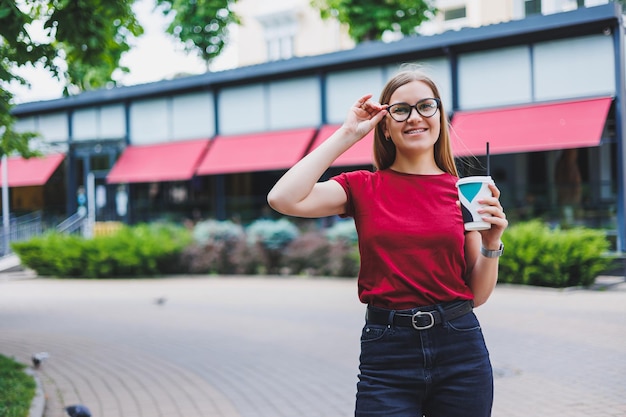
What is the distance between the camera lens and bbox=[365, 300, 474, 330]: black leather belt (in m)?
2.29

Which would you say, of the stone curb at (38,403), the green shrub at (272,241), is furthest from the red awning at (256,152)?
the stone curb at (38,403)

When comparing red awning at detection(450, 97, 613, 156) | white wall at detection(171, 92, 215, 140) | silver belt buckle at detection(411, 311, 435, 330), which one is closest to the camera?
silver belt buckle at detection(411, 311, 435, 330)

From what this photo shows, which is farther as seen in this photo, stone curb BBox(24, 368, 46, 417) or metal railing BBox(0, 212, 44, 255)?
metal railing BBox(0, 212, 44, 255)

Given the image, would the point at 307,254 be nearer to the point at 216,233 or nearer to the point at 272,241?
the point at 272,241

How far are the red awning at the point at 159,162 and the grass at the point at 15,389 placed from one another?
15268 millimetres

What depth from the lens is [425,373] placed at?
2.30m

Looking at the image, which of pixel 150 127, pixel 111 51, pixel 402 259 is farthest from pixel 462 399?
pixel 150 127

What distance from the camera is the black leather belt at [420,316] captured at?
2.29 metres

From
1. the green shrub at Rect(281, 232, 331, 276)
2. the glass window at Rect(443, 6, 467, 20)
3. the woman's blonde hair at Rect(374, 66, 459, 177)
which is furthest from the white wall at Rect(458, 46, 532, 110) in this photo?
the woman's blonde hair at Rect(374, 66, 459, 177)

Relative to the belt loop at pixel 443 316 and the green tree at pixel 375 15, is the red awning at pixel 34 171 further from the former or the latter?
the belt loop at pixel 443 316

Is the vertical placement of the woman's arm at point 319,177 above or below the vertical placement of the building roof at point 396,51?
below

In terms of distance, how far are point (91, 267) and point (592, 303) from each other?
1244 centimetres

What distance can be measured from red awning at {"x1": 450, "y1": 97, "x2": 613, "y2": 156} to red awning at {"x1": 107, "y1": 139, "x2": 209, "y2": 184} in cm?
892

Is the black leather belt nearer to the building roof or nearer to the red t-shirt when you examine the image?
the red t-shirt
